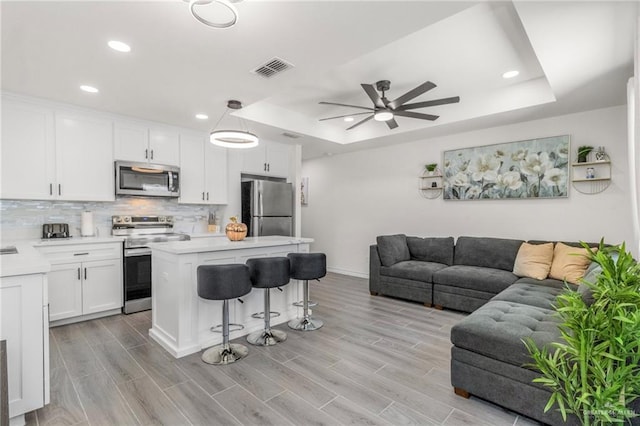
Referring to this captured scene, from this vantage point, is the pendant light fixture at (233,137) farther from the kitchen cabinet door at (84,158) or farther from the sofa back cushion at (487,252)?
the sofa back cushion at (487,252)

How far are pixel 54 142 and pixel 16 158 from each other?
39 centimetres

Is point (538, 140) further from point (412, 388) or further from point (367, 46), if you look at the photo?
point (412, 388)

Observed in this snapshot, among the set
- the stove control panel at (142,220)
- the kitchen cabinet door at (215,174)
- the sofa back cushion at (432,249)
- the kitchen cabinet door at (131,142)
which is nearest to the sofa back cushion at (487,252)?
the sofa back cushion at (432,249)

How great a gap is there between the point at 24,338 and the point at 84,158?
272 cm

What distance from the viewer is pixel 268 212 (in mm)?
5203

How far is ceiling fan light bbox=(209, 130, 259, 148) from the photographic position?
10.2ft

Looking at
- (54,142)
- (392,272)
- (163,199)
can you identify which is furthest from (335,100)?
(54,142)

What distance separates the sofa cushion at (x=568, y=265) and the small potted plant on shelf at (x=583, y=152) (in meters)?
1.10

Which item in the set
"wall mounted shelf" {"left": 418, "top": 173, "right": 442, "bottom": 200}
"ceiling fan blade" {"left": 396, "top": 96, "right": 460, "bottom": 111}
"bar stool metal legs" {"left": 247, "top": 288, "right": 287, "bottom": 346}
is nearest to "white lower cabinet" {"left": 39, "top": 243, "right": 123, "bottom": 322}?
"bar stool metal legs" {"left": 247, "top": 288, "right": 287, "bottom": 346}

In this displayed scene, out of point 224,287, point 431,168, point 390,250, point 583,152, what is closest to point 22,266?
point 224,287

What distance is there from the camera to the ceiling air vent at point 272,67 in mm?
2670

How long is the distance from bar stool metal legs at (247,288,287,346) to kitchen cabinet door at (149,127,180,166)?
8.77 feet

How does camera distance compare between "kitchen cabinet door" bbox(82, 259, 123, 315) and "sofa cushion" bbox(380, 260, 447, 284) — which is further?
"sofa cushion" bbox(380, 260, 447, 284)

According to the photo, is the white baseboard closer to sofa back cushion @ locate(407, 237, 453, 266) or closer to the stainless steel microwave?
sofa back cushion @ locate(407, 237, 453, 266)
